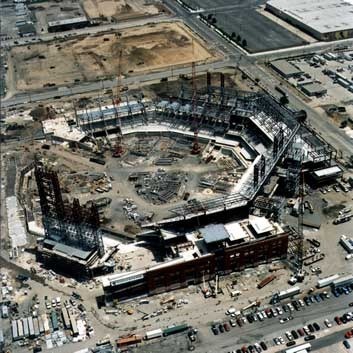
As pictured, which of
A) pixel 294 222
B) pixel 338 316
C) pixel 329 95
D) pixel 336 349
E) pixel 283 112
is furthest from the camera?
pixel 329 95

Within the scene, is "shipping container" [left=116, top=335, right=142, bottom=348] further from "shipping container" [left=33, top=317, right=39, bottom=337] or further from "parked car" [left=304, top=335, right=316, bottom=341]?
"parked car" [left=304, top=335, right=316, bottom=341]

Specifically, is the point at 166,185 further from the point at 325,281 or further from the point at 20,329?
the point at 20,329

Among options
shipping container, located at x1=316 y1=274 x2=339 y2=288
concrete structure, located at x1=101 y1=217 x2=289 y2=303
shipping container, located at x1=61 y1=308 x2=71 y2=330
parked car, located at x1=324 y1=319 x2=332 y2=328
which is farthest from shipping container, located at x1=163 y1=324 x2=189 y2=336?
shipping container, located at x1=316 y1=274 x2=339 y2=288

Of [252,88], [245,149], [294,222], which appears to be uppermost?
[252,88]

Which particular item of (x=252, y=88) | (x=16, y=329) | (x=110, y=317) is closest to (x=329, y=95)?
(x=252, y=88)

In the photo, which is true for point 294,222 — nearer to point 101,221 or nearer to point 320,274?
point 320,274

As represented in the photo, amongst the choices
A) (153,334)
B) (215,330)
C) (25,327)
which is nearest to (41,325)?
(25,327)
